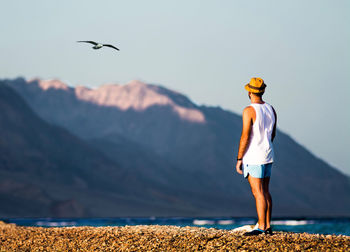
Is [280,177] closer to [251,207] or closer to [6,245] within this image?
[251,207]

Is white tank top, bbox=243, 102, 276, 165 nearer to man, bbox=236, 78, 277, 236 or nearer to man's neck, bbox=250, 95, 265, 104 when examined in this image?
man, bbox=236, 78, 277, 236

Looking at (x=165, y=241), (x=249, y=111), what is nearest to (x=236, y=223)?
(x=165, y=241)

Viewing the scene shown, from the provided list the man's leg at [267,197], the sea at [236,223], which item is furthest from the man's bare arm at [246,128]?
the sea at [236,223]

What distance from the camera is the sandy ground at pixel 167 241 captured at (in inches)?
403

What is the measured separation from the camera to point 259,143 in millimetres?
10633

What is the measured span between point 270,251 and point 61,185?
12586 cm

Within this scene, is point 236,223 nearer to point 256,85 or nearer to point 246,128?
point 256,85

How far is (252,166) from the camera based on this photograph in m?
10.6

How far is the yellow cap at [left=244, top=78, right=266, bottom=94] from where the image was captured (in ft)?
36.1

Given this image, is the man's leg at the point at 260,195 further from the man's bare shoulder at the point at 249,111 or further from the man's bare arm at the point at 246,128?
the man's bare shoulder at the point at 249,111

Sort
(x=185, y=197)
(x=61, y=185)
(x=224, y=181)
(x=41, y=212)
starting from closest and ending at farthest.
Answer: (x=41, y=212) < (x=61, y=185) < (x=185, y=197) < (x=224, y=181)

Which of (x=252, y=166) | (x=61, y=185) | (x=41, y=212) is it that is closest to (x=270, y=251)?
(x=252, y=166)

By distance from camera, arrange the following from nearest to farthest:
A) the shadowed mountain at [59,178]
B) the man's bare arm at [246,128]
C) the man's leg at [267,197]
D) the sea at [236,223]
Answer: the man's bare arm at [246,128], the man's leg at [267,197], the sea at [236,223], the shadowed mountain at [59,178]

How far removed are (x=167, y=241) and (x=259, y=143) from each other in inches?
91.1
